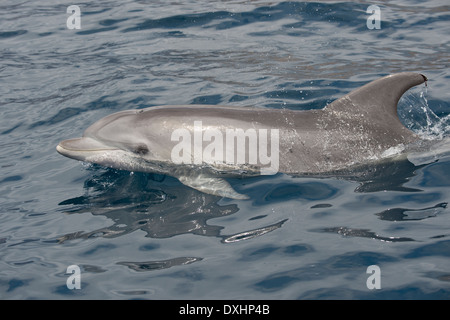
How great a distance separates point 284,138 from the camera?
24.0 ft

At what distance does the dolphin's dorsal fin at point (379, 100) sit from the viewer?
7.35 meters

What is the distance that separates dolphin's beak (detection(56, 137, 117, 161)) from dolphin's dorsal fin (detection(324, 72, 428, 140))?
2.96 meters

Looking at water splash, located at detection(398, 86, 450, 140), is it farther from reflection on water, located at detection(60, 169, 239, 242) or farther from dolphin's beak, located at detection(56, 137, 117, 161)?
dolphin's beak, located at detection(56, 137, 117, 161)

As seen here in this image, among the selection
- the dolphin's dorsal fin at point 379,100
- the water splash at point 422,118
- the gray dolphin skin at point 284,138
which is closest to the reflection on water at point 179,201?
the gray dolphin skin at point 284,138

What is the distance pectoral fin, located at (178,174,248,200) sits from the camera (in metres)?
7.04

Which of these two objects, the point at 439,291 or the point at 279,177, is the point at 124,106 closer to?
the point at 279,177

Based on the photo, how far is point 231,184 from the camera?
7.42 metres

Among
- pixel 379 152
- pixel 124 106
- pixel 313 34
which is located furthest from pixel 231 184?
pixel 313 34

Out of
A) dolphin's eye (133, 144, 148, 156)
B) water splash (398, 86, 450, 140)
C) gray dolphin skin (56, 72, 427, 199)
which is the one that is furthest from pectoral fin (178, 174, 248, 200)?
water splash (398, 86, 450, 140)

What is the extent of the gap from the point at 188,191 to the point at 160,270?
1734 millimetres

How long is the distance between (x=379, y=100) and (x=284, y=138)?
126 cm

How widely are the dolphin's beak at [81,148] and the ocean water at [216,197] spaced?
425 millimetres

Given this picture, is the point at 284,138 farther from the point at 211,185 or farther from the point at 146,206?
the point at 146,206

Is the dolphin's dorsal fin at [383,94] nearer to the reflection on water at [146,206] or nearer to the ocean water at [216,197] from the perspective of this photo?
the ocean water at [216,197]
